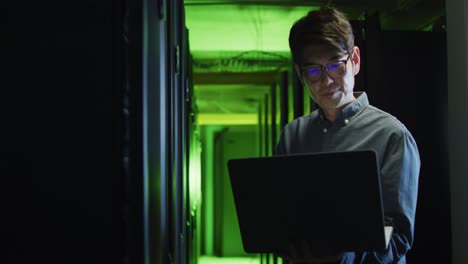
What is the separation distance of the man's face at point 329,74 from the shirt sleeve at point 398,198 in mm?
196

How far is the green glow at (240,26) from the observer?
4715mm

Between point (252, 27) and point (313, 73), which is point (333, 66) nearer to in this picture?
point (313, 73)

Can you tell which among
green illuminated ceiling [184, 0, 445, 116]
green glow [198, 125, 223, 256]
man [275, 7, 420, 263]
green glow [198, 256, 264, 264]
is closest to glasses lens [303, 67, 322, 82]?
man [275, 7, 420, 263]

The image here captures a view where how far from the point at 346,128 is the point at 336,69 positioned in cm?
15

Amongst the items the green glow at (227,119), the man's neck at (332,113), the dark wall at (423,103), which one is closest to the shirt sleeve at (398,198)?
the man's neck at (332,113)

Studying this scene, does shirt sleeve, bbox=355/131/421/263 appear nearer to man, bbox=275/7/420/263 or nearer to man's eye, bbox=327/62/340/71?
man, bbox=275/7/420/263

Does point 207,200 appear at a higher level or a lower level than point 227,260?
higher

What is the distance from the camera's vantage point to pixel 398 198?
4.35 feet
